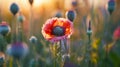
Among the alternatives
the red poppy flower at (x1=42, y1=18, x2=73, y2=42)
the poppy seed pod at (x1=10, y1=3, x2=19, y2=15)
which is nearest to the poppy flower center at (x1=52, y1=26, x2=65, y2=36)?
the red poppy flower at (x1=42, y1=18, x2=73, y2=42)

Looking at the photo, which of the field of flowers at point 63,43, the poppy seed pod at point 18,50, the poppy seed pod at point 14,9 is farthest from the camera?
the poppy seed pod at point 14,9

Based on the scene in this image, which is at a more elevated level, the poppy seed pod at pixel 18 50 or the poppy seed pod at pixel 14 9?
the poppy seed pod at pixel 14 9

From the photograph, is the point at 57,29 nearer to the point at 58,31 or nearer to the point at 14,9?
the point at 58,31

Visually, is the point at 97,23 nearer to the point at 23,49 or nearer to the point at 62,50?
the point at 62,50

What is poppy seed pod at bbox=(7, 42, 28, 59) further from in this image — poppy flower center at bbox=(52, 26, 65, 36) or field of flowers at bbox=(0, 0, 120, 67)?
poppy flower center at bbox=(52, 26, 65, 36)

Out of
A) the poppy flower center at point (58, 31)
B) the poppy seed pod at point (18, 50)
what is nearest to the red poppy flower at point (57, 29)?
the poppy flower center at point (58, 31)

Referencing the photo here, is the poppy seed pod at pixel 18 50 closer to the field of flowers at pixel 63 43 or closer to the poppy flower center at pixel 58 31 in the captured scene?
the field of flowers at pixel 63 43

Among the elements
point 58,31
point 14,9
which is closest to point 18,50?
point 58,31

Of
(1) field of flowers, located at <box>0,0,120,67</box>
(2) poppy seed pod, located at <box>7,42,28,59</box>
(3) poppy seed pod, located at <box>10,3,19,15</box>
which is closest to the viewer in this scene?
(2) poppy seed pod, located at <box>7,42,28,59</box>

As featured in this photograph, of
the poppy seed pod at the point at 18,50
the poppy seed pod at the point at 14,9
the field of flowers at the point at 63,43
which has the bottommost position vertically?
the field of flowers at the point at 63,43
